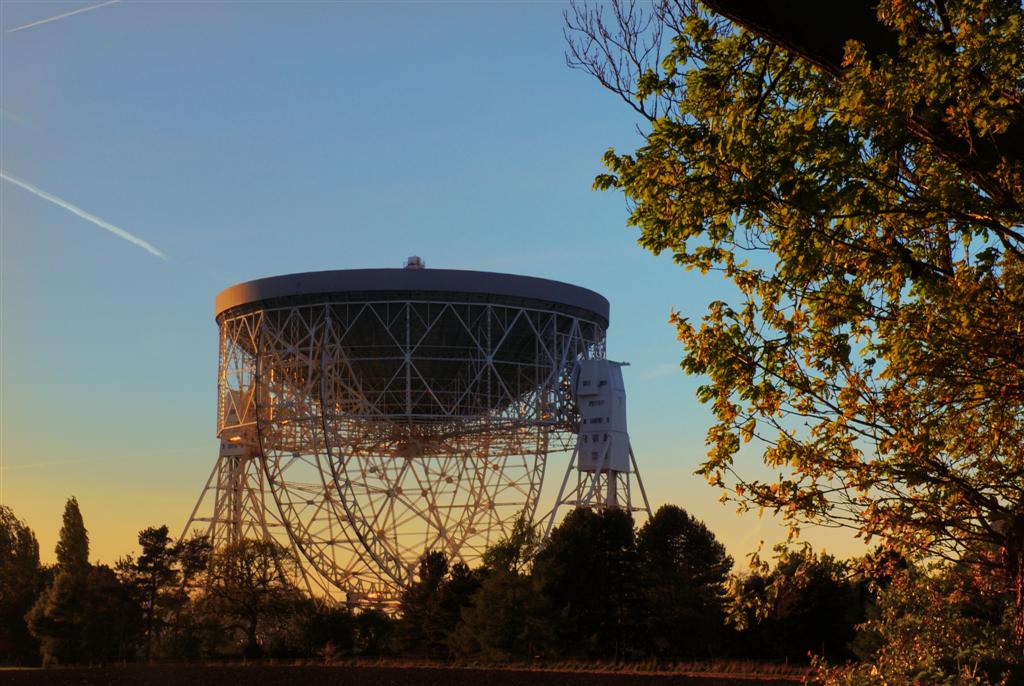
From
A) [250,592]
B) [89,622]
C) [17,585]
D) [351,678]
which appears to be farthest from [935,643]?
[17,585]

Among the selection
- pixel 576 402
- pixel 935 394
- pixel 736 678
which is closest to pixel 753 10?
pixel 935 394

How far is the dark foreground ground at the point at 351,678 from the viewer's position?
33.3 metres

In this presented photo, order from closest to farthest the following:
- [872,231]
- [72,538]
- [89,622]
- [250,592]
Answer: [872,231] < [89,622] < [250,592] < [72,538]

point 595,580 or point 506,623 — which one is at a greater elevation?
point 595,580

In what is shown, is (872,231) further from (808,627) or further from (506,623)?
(808,627)

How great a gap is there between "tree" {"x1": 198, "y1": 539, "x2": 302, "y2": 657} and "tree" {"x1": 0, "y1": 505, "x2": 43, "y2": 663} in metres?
11.5

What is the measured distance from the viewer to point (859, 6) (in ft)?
31.9

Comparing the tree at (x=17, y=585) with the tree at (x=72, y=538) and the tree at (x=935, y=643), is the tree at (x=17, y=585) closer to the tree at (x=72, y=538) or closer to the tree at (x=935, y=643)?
the tree at (x=72, y=538)

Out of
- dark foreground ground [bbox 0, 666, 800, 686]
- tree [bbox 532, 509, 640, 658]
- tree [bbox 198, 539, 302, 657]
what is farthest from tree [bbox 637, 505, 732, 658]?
tree [bbox 198, 539, 302, 657]

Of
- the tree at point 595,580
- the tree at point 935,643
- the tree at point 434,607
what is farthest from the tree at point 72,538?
the tree at point 935,643

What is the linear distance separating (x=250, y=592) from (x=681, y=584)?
16349 millimetres

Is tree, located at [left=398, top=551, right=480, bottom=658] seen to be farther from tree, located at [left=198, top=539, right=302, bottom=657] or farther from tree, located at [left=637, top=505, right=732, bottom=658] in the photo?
tree, located at [left=637, top=505, right=732, bottom=658]

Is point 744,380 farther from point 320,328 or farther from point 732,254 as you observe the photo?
point 320,328

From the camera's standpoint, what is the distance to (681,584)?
167 feet
